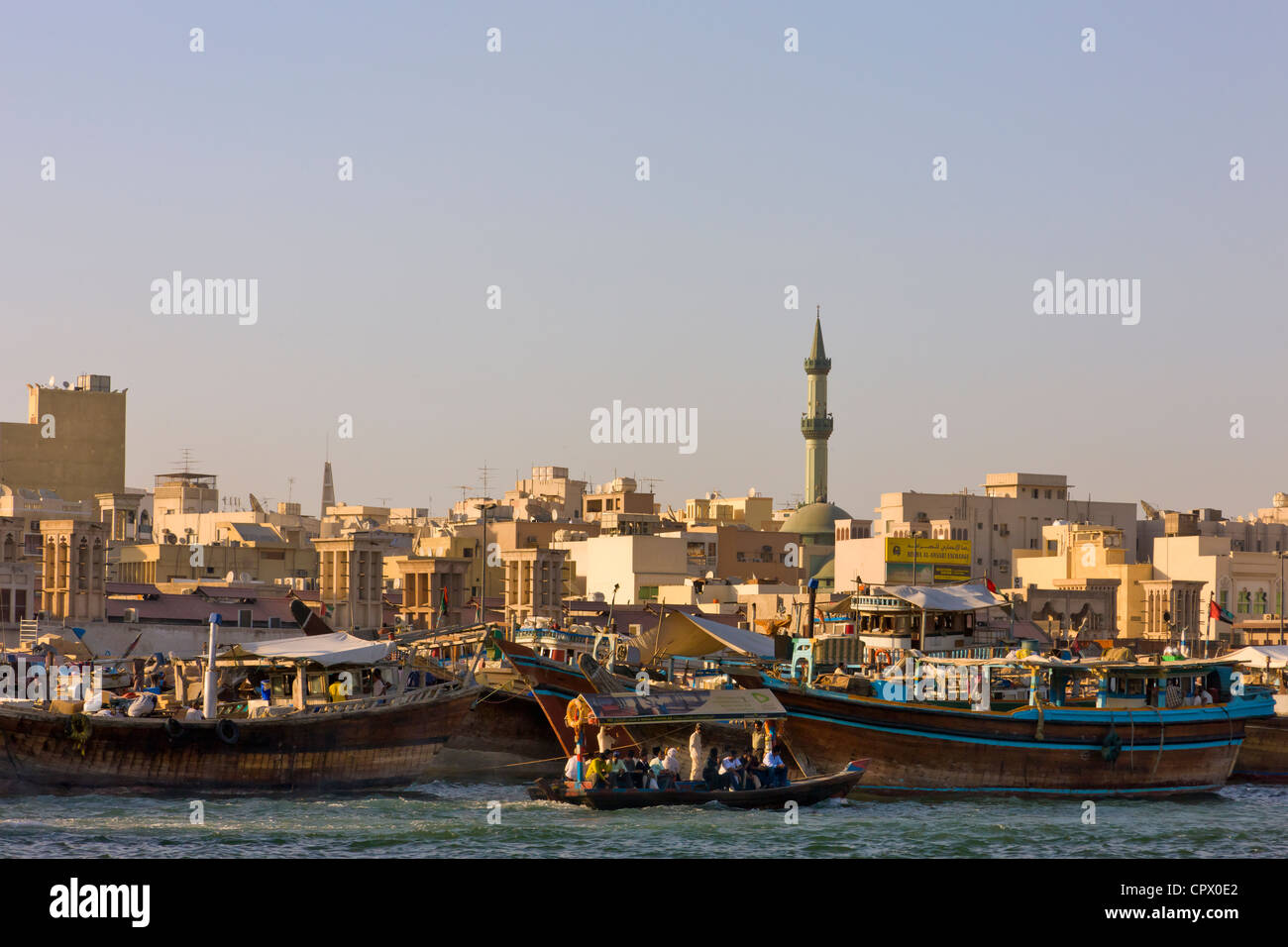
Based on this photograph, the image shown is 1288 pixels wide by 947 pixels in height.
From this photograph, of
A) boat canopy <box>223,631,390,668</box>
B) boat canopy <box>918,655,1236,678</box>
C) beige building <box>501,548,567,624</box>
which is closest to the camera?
boat canopy <box>223,631,390,668</box>

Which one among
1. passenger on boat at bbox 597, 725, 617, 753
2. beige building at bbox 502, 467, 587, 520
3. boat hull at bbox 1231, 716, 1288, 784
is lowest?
boat hull at bbox 1231, 716, 1288, 784

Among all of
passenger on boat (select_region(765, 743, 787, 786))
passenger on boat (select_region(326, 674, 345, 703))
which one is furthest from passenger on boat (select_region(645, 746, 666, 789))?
passenger on boat (select_region(326, 674, 345, 703))

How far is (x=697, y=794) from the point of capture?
41281 mm

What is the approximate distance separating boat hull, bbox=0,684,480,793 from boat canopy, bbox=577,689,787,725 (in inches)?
221

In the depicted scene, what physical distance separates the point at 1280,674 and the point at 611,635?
23810 millimetres

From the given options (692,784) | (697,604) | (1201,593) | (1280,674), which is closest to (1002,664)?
(692,784)

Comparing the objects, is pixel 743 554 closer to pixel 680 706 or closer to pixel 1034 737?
pixel 1034 737

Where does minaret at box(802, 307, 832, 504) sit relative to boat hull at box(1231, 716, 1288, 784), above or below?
above

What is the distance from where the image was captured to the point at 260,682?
46.9 m

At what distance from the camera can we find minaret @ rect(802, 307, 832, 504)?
161m

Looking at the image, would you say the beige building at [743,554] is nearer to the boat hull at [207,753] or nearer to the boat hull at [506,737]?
the boat hull at [506,737]

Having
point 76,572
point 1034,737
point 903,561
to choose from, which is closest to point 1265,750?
point 1034,737

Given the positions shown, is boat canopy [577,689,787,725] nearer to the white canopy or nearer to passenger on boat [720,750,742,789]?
passenger on boat [720,750,742,789]

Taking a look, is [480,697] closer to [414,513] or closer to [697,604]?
[697,604]
